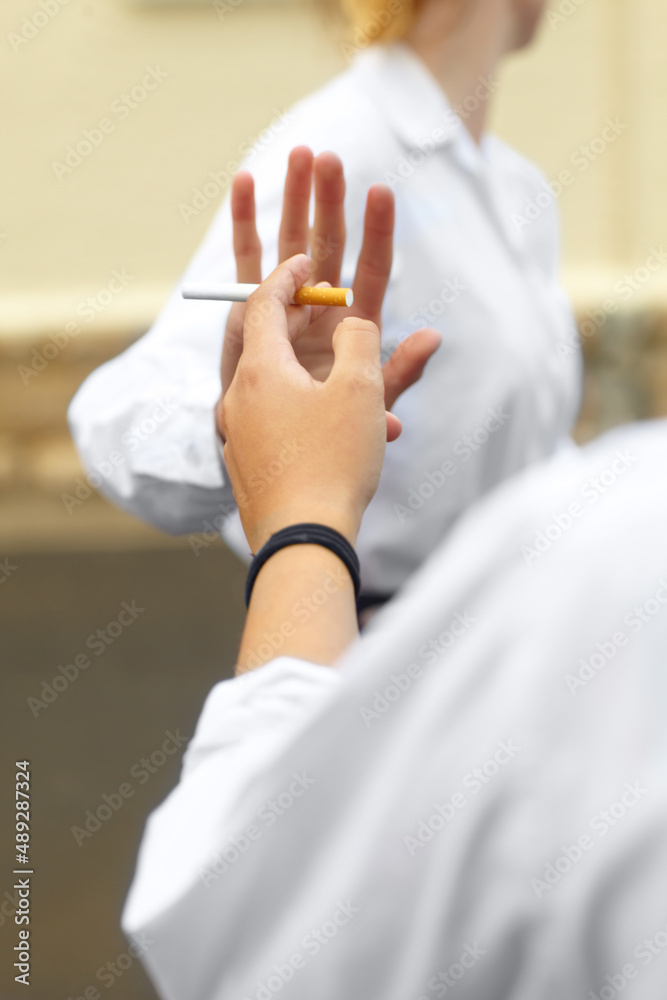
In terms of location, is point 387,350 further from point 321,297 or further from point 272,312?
point 272,312

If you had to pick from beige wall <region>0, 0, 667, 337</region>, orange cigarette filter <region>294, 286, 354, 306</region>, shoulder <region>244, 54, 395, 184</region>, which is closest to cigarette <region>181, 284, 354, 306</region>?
orange cigarette filter <region>294, 286, 354, 306</region>

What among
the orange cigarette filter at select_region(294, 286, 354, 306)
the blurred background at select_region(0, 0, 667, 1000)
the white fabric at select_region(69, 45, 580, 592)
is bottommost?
the blurred background at select_region(0, 0, 667, 1000)

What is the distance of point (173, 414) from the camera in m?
0.97

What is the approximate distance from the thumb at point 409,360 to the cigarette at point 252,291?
71 mm

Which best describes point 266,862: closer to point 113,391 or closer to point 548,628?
point 548,628

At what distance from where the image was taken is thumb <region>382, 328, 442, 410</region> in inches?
33.6

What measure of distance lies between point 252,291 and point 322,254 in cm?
12

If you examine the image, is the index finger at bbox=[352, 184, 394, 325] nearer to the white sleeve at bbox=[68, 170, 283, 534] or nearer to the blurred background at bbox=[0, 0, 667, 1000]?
the white sleeve at bbox=[68, 170, 283, 534]

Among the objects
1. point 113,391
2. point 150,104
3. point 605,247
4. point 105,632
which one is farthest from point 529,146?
point 113,391

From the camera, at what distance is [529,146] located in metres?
4.09

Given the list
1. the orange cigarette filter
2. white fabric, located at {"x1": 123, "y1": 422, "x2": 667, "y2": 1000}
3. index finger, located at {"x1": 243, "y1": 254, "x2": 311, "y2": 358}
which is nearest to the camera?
white fabric, located at {"x1": 123, "y1": 422, "x2": 667, "y2": 1000}

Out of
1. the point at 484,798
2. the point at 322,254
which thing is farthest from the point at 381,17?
the point at 484,798

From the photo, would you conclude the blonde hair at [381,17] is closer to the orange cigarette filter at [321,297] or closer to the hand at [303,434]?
the orange cigarette filter at [321,297]

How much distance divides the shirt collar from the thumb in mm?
277
